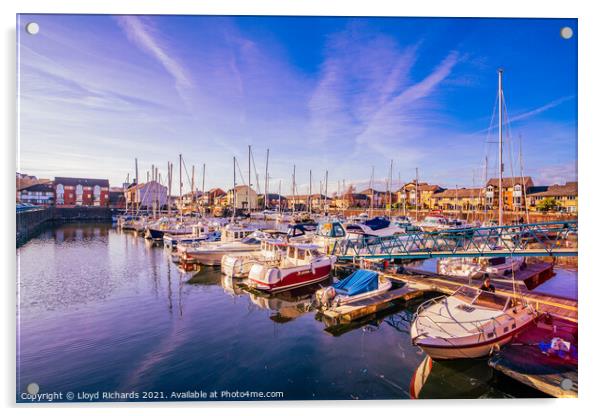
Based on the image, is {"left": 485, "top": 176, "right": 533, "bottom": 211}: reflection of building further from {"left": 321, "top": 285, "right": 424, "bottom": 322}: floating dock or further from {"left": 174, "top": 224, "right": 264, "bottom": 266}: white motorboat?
{"left": 174, "top": 224, "right": 264, "bottom": 266}: white motorboat

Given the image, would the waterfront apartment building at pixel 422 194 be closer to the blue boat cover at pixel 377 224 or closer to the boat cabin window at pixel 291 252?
the blue boat cover at pixel 377 224

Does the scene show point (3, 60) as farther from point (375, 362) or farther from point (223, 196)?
point (223, 196)

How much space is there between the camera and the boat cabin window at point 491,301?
21.5 ft

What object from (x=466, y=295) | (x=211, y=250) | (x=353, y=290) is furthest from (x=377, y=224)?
(x=466, y=295)

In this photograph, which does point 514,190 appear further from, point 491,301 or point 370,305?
point 370,305

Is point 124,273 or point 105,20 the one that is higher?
point 105,20

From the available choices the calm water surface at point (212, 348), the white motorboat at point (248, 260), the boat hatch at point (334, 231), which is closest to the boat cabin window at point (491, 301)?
the calm water surface at point (212, 348)

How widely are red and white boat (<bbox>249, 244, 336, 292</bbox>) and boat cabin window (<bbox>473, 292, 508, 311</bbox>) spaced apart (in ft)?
21.0

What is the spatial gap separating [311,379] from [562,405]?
4.08 m

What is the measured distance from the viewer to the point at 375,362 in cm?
598

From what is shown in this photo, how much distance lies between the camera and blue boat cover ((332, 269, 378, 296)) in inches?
368

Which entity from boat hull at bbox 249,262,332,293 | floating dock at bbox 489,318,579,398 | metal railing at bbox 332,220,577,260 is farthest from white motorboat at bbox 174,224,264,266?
floating dock at bbox 489,318,579,398

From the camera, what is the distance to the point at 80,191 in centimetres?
4222
